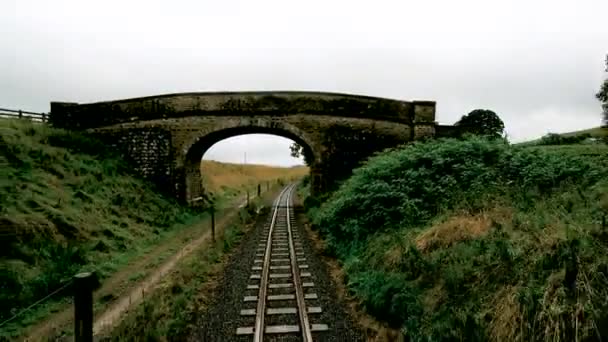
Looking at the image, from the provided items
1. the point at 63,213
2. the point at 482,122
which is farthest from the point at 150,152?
the point at 482,122

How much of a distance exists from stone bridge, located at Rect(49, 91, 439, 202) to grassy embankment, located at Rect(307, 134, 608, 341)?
28.6ft

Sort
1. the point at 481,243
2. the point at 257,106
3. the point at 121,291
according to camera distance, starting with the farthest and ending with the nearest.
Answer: the point at 257,106 → the point at 121,291 → the point at 481,243

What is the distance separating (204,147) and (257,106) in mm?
4430

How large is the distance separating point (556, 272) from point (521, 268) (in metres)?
0.47

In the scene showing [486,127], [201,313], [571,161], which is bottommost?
[201,313]

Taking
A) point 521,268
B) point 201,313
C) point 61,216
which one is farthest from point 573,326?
point 61,216

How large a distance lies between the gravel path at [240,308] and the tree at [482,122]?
603 inches

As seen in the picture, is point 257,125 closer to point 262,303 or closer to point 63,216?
point 63,216

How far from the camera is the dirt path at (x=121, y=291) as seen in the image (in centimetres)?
716

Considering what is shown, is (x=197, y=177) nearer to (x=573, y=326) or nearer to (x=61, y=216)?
(x=61, y=216)

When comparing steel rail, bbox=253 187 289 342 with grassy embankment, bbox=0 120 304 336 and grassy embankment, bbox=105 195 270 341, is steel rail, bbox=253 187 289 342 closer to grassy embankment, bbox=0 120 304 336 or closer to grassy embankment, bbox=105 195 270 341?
grassy embankment, bbox=105 195 270 341

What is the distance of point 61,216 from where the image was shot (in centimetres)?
1173

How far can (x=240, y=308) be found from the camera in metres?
7.21

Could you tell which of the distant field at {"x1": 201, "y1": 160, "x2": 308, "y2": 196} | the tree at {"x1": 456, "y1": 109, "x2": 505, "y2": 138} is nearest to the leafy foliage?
the tree at {"x1": 456, "y1": 109, "x2": 505, "y2": 138}
